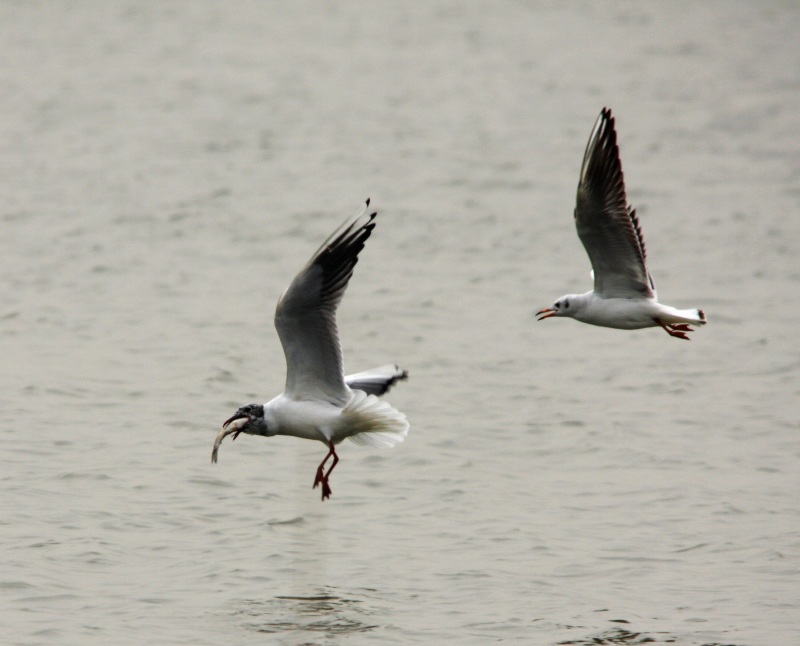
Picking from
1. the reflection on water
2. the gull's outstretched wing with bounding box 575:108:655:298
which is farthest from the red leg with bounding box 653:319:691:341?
the reflection on water

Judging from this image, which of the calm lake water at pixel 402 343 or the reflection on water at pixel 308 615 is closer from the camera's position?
the reflection on water at pixel 308 615

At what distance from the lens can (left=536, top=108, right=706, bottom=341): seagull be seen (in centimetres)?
1077

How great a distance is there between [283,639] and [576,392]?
596cm

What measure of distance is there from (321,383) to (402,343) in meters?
6.18

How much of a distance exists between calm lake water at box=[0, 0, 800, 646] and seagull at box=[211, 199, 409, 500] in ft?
4.03

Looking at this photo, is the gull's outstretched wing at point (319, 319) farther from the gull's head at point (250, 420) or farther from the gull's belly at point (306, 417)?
the gull's head at point (250, 420)

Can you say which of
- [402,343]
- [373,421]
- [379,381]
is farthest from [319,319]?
[402,343]

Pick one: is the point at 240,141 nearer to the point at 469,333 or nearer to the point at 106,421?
the point at 469,333

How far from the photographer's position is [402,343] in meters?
16.2

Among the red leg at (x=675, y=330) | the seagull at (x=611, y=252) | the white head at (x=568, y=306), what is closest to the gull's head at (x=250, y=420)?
the white head at (x=568, y=306)

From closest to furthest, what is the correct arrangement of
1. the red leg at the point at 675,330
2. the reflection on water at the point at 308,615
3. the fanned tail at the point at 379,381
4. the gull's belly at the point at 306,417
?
1. the gull's belly at the point at 306,417
2. the reflection on water at the point at 308,615
3. the fanned tail at the point at 379,381
4. the red leg at the point at 675,330

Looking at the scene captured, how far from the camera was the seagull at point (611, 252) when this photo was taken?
10.8 meters

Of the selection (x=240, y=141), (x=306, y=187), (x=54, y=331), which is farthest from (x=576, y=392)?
(x=240, y=141)

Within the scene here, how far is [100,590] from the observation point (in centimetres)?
1038
